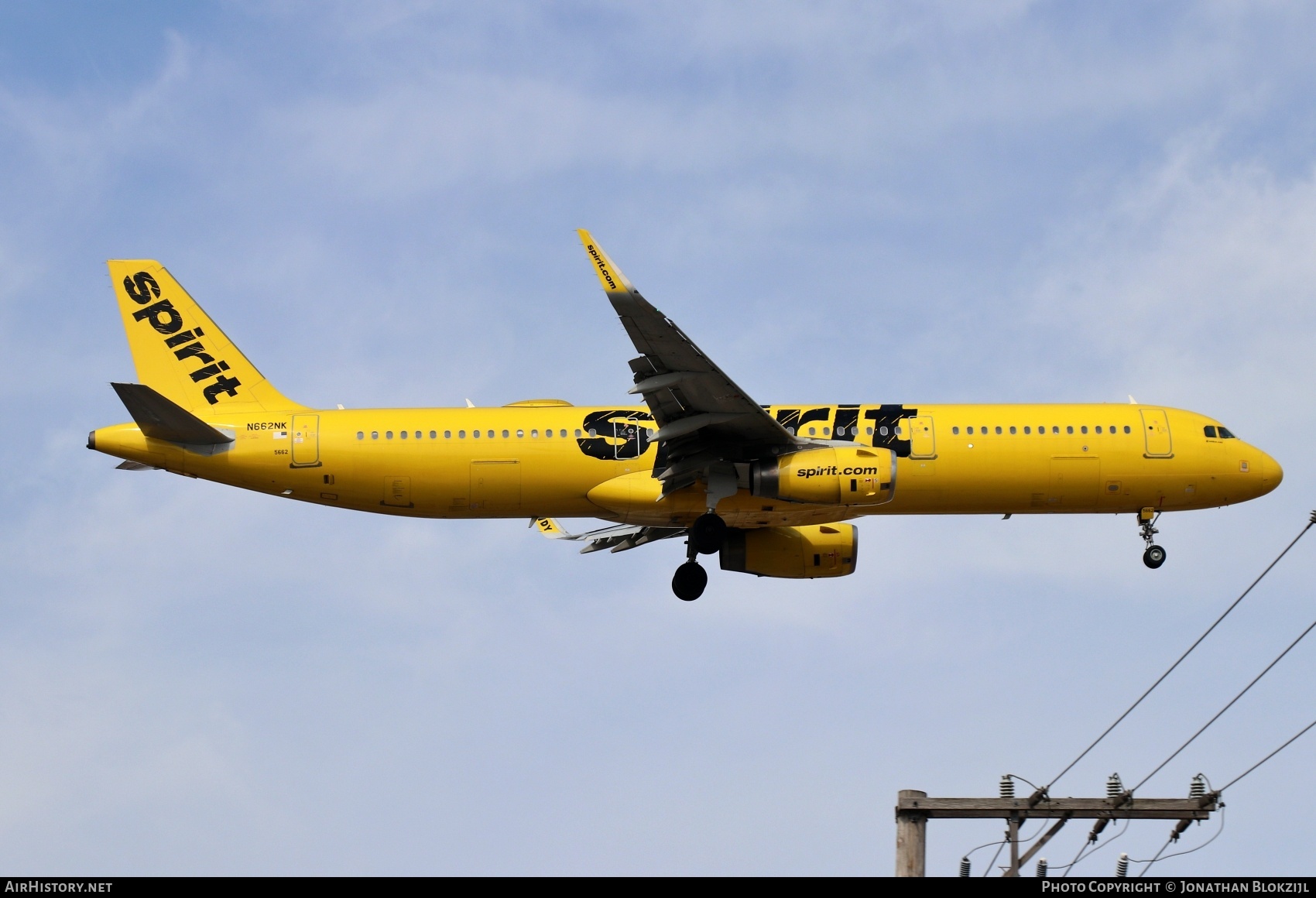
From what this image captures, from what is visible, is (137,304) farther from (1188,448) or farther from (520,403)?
(1188,448)

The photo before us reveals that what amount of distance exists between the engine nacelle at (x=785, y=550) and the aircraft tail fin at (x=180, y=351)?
45.4 ft

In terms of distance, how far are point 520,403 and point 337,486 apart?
5.85 meters

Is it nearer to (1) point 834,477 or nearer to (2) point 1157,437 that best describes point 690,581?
(1) point 834,477

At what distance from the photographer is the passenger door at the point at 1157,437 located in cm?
4397

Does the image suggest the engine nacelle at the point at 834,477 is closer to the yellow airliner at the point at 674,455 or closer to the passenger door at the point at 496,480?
the yellow airliner at the point at 674,455

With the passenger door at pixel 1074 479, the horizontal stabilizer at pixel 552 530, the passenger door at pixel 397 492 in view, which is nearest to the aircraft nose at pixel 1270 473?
the passenger door at pixel 1074 479

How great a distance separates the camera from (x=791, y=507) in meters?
42.2

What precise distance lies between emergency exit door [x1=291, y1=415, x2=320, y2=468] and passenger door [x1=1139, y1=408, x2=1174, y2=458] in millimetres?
23500

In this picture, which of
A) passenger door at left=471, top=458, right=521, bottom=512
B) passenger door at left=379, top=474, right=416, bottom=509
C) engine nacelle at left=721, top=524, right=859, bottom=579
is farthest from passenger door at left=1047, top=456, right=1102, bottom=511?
passenger door at left=379, top=474, right=416, bottom=509
